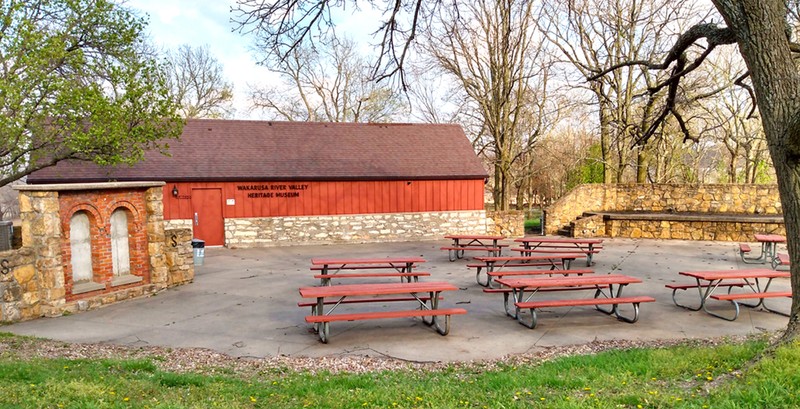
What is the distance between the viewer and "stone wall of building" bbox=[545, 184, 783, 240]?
17.5 metres

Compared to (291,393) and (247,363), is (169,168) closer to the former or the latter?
(247,363)

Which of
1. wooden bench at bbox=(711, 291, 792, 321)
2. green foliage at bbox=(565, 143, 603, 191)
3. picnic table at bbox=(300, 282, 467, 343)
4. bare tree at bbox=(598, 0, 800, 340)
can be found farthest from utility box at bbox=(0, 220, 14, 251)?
green foliage at bbox=(565, 143, 603, 191)

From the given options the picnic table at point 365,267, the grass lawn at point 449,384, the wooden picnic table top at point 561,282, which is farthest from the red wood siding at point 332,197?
the grass lawn at point 449,384

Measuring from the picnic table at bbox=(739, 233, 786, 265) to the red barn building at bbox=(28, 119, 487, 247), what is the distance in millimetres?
8528

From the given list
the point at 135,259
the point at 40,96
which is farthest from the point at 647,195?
the point at 40,96

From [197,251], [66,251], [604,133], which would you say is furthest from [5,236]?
[604,133]

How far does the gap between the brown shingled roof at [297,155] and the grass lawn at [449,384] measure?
11638 millimetres

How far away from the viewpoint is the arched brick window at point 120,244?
9586mm

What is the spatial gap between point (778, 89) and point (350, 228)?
14.4 m

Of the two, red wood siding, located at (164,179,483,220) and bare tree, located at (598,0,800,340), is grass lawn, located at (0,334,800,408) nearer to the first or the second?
bare tree, located at (598,0,800,340)

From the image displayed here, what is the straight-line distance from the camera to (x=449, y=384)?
485cm

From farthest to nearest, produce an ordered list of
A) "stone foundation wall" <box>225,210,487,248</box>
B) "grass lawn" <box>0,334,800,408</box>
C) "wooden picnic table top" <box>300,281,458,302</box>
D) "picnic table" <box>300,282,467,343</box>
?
"stone foundation wall" <box>225,210,487,248</box> → "wooden picnic table top" <box>300,281,458,302</box> → "picnic table" <box>300,282,467,343</box> → "grass lawn" <box>0,334,800,408</box>

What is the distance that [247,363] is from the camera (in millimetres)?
5918

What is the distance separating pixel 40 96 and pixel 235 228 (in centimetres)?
867
